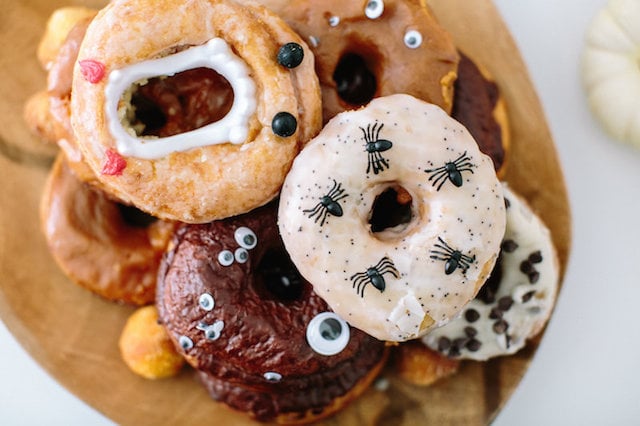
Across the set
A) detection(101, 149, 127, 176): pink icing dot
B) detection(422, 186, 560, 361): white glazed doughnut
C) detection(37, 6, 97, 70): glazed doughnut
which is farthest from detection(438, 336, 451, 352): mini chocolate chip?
detection(37, 6, 97, 70): glazed doughnut

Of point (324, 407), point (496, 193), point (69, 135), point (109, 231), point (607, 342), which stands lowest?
point (607, 342)

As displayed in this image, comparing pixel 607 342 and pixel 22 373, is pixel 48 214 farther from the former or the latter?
pixel 607 342

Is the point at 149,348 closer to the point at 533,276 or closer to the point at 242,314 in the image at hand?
the point at 242,314

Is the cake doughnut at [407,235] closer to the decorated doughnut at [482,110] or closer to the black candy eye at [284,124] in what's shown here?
the black candy eye at [284,124]

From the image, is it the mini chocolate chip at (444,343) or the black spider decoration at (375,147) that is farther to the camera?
the mini chocolate chip at (444,343)

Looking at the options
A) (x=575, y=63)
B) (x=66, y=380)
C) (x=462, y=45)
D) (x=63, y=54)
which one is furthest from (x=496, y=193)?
(x=66, y=380)

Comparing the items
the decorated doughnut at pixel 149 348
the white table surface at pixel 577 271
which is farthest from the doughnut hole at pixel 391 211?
the white table surface at pixel 577 271
